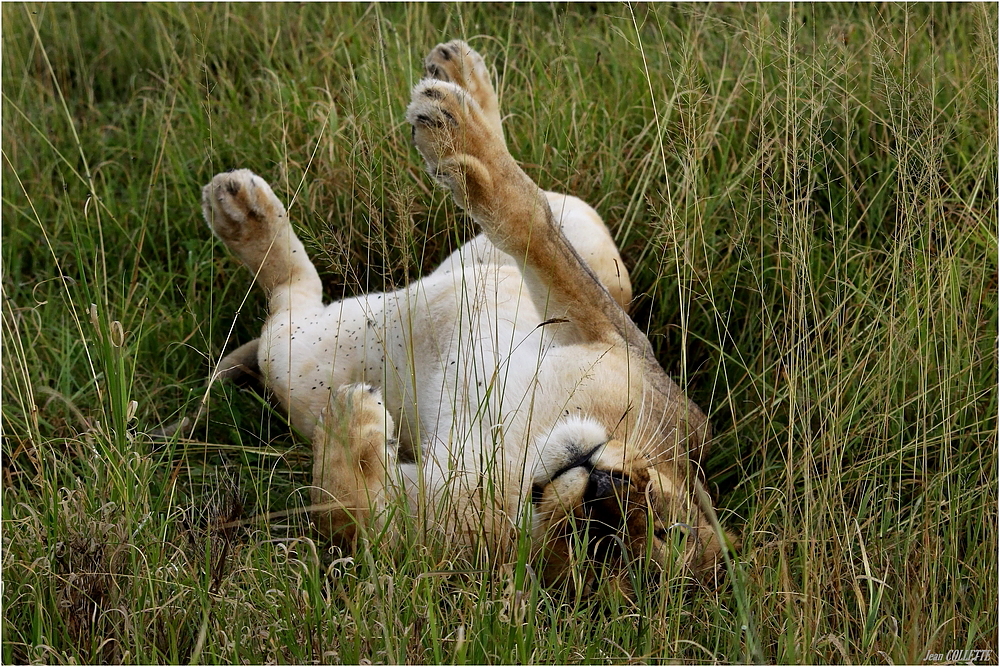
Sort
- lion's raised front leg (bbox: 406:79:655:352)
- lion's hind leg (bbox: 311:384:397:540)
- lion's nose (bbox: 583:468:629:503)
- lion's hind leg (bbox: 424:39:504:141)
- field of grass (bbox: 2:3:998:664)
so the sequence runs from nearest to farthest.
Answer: field of grass (bbox: 2:3:998:664) → lion's nose (bbox: 583:468:629:503) → lion's hind leg (bbox: 311:384:397:540) → lion's raised front leg (bbox: 406:79:655:352) → lion's hind leg (bbox: 424:39:504:141)

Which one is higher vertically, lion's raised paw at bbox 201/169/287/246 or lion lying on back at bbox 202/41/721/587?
lion's raised paw at bbox 201/169/287/246

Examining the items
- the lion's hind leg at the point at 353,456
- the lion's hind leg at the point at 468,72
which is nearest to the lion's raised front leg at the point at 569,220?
the lion's hind leg at the point at 468,72

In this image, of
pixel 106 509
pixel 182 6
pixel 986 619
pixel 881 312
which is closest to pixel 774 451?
pixel 881 312

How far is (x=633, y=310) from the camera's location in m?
3.35

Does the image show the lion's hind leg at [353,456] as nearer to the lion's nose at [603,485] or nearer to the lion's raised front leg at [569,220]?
the lion's nose at [603,485]

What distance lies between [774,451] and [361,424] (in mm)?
1198

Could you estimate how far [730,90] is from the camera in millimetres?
3723

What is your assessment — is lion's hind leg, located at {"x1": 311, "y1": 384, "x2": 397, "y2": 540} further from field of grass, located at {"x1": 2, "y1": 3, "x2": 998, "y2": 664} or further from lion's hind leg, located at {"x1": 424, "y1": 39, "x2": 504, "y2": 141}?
lion's hind leg, located at {"x1": 424, "y1": 39, "x2": 504, "y2": 141}

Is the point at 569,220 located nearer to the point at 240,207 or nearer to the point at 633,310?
the point at 633,310

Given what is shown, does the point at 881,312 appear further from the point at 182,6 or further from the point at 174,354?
the point at 182,6

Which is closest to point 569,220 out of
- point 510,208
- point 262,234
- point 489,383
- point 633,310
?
point 633,310

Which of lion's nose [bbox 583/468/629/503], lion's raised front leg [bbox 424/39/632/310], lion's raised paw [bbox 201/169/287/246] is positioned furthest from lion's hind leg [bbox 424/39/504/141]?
lion's nose [bbox 583/468/629/503]

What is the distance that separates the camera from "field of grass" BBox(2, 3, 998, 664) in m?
2.00

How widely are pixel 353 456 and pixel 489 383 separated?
1.52 feet
